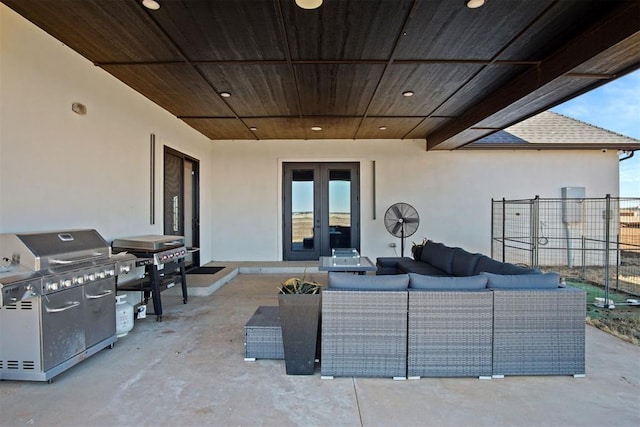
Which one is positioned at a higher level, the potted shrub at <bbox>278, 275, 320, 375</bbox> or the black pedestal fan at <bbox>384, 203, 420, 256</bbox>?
the black pedestal fan at <bbox>384, 203, 420, 256</bbox>

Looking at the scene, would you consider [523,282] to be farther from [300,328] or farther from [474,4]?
[474,4]

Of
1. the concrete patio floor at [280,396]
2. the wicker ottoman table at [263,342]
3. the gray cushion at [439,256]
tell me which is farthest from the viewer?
the gray cushion at [439,256]

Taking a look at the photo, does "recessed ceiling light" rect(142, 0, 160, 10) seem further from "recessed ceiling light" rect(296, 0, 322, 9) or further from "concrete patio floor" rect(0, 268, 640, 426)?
"concrete patio floor" rect(0, 268, 640, 426)

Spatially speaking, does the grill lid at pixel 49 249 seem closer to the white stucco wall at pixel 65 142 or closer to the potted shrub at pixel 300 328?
the white stucco wall at pixel 65 142

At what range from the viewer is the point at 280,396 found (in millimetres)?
2391

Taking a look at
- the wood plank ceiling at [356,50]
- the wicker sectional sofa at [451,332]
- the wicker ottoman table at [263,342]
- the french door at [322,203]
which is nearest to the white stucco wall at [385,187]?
the french door at [322,203]

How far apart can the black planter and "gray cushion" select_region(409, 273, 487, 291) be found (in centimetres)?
81

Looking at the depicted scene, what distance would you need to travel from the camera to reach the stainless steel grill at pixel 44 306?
2.44 metres

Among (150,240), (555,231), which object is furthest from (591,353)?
(555,231)

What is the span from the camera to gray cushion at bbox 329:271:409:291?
2.68 metres

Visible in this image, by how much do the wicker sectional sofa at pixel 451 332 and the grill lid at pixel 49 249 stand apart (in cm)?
214

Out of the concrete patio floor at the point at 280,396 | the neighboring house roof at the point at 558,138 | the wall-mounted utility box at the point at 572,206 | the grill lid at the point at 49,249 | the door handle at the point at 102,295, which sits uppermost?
the neighboring house roof at the point at 558,138

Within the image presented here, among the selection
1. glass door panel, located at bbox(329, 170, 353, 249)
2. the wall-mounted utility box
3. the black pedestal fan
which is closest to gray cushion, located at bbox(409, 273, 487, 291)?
the black pedestal fan

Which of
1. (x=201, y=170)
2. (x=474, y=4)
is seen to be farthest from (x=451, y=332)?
(x=201, y=170)
